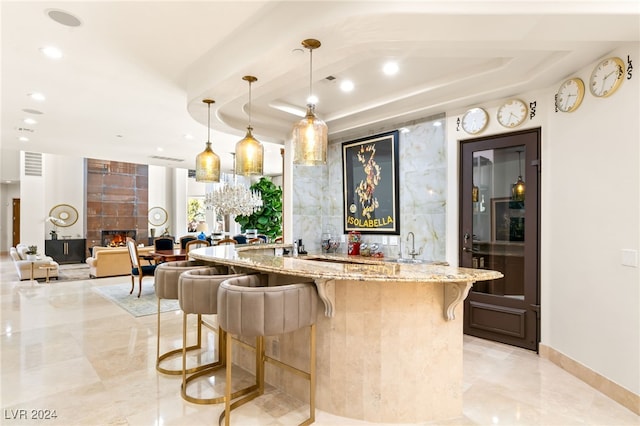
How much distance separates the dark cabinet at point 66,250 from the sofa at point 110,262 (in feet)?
11.1

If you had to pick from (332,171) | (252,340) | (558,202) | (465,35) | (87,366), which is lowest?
(87,366)

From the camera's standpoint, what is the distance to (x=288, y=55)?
103 inches

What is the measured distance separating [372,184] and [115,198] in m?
10.1

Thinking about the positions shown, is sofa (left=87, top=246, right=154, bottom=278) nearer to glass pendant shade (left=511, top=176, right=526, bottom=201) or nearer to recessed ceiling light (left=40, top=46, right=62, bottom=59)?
recessed ceiling light (left=40, top=46, right=62, bottom=59)

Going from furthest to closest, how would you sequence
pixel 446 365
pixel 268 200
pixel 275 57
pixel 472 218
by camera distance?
pixel 268 200, pixel 472 218, pixel 275 57, pixel 446 365

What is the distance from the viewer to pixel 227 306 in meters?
2.14

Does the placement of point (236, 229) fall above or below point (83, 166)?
below

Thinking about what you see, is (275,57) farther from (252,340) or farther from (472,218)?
(472,218)

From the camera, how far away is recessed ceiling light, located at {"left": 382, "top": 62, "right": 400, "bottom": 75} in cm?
325

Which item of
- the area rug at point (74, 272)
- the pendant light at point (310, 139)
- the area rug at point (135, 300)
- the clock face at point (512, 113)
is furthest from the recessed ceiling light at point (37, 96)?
the clock face at point (512, 113)

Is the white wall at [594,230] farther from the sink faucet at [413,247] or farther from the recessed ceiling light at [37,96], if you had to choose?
the recessed ceiling light at [37,96]

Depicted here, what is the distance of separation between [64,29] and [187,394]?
302 cm

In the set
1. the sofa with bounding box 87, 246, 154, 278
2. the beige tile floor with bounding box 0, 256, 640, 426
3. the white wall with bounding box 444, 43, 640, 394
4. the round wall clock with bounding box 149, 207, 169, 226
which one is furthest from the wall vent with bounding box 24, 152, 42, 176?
the white wall with bounding box 444, 43, 640, 394

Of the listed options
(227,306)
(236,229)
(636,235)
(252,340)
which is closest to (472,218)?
(636,235)
